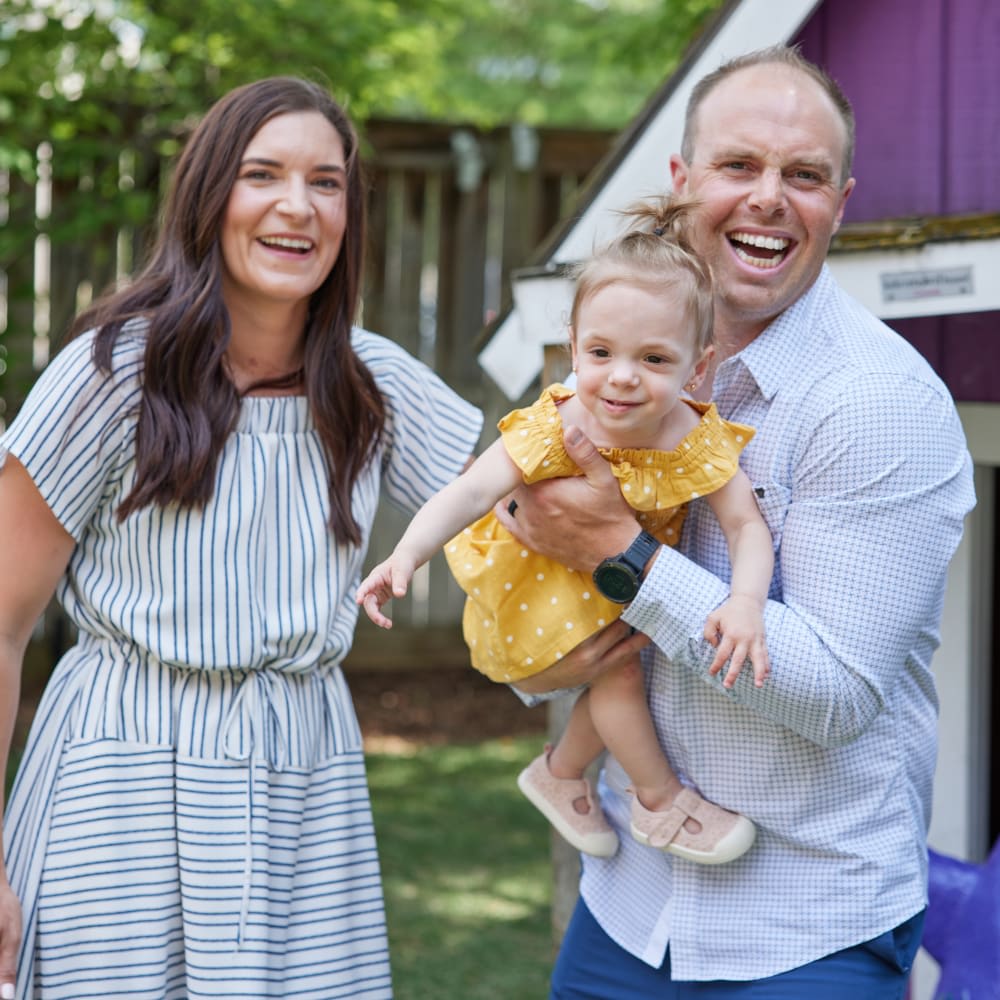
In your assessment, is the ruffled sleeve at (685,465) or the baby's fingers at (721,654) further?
the ruffled sleeve at (685,465)

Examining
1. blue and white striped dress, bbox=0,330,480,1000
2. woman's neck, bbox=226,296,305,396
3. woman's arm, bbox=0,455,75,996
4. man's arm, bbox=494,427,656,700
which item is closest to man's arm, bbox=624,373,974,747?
man's arm, bbox=494,427,656,700

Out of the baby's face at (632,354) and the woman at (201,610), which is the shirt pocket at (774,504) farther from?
the woman at (201,610)

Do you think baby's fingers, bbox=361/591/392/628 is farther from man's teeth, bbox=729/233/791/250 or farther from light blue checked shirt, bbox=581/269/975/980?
man's teeth, bbox=729/233/791/250

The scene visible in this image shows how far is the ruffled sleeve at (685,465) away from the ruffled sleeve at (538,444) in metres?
0.07

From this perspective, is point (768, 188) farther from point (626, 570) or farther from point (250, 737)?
point (250, 737)

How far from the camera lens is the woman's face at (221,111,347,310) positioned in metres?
2.53

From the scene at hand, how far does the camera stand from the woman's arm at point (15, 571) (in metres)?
2.37

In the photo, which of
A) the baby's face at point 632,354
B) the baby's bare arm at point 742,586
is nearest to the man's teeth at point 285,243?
the baby's face at point 632,354

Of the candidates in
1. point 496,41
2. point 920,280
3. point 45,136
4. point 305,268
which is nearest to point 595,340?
point 305,268

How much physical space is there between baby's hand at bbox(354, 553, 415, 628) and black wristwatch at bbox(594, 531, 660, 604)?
0.28 metres

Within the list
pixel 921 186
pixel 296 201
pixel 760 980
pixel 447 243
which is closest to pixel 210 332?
pixel 296 201

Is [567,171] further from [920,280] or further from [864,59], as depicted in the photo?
[920,280]

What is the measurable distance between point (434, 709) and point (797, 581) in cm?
581

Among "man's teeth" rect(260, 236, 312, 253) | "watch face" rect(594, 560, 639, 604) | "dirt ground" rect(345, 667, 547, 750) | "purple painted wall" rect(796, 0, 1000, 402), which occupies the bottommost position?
"dirt ground" rect(345, 667, 547, 750)
